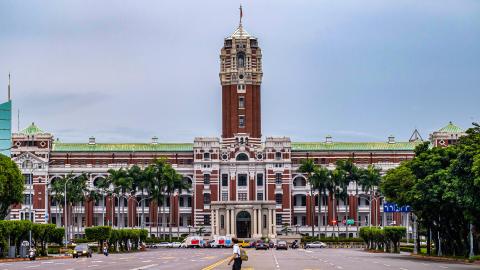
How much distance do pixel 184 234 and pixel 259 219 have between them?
1786 cm

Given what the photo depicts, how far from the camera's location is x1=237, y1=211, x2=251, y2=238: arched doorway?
194m

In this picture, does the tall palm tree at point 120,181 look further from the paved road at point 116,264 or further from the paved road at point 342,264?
the paved road at point 342,264

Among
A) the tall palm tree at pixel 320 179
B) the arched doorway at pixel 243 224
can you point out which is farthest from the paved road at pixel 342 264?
the arched doorway at pixel 243 224

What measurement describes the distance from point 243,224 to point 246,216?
75.4 inches

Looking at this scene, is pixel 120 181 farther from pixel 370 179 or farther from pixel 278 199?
pixel 370 179

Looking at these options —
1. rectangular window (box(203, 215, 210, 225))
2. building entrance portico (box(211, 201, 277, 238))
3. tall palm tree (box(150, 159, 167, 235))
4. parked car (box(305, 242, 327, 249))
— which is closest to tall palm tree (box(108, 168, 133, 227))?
tall palm tree (box(150, 159, 167, 235))

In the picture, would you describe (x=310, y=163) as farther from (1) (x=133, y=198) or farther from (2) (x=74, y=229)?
(2) (x=74, y=229)

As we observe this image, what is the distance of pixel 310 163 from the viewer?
190250 mm

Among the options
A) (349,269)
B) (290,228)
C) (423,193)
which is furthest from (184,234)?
(349,269)

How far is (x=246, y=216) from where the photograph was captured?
193625 millimetres

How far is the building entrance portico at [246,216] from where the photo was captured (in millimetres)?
190000

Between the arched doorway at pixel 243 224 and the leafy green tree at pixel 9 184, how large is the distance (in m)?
70.0

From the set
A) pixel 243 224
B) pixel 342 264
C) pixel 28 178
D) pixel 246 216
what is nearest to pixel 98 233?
pixel 342 264

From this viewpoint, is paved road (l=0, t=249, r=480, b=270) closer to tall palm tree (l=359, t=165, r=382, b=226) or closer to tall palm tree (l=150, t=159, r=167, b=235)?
tall palm tree (l=150, t=159, r=167, b=235)
